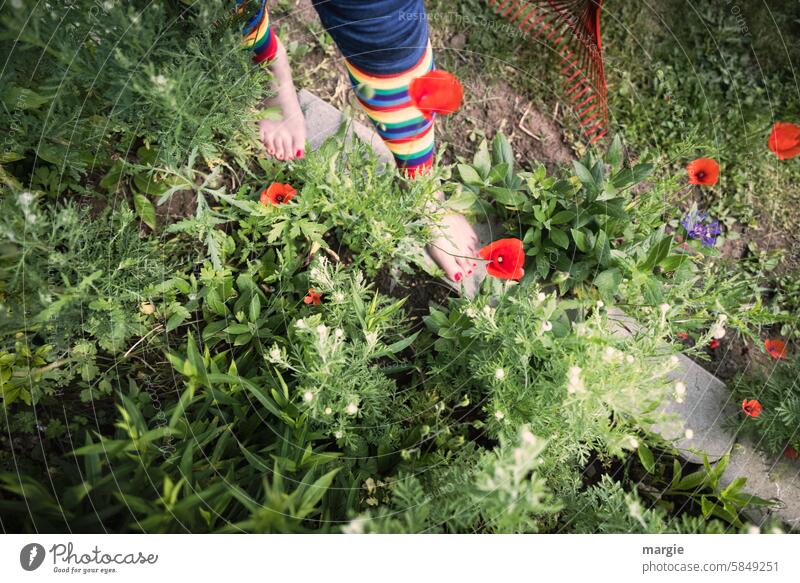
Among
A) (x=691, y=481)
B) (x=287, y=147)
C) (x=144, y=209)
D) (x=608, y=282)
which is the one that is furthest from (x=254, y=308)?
(x=691, y=481)

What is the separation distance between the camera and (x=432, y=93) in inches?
48.2

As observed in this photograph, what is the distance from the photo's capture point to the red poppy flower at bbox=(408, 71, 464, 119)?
1162 mm

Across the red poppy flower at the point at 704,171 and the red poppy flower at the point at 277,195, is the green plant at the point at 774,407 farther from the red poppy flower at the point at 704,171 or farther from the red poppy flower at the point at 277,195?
the red poppy flower at the point at 277,195

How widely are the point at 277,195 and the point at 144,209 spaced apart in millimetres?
352

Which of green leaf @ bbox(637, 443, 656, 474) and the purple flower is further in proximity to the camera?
the purple flower

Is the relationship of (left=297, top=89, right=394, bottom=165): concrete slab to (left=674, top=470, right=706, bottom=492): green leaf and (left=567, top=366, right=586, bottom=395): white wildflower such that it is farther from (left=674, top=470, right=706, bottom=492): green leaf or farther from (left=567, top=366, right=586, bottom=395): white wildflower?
(left=674, top=470, right=706, bottom=492): green leaf

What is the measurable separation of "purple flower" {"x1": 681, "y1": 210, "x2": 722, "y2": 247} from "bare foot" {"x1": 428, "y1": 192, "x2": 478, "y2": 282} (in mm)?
618

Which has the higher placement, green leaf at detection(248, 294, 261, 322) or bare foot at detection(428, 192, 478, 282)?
bare foot at detection(428, 192, 478, 282)

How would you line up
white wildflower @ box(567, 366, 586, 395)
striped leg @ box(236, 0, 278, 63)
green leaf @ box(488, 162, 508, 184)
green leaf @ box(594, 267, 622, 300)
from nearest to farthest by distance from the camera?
white wildflower @ box(567, 366, 586, 395) → striped leg @ box(236, 0, 278, 63) → green leaf @ box(594, 267, 622, 300) → green leaf @ box(488, 162, 508, 184)

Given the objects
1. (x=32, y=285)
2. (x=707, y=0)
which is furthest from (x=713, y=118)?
(x=32, y=285)

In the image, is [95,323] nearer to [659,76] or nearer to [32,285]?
[32,285]

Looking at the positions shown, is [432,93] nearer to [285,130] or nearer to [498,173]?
[498,173]

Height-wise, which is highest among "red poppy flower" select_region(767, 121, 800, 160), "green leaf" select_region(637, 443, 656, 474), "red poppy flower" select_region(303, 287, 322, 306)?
"red poppy flower" select_region(767, 121, 800, 160)

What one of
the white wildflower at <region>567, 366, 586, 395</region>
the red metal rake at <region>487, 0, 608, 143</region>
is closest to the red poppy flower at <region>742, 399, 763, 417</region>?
the white wildflower at <region>567, 366, 586, 395</region>
